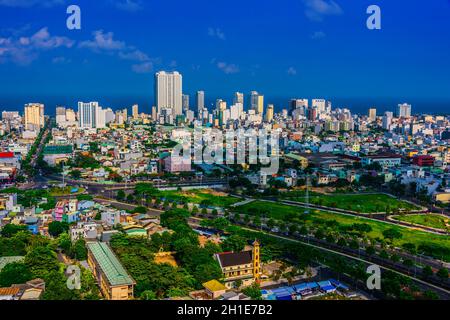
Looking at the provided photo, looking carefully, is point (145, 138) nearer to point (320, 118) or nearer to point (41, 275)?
point (320, 118)

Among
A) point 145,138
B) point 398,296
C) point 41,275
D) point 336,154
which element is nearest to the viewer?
point 398,296

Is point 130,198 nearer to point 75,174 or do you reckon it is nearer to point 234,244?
point 75,174

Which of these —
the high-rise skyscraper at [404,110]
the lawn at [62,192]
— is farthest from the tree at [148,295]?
the high-rise skyscraper at [404,110]

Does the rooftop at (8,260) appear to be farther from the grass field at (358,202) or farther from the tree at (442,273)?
the grass field at (358,202)

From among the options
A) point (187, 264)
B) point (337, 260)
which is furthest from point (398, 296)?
point (187, 264)

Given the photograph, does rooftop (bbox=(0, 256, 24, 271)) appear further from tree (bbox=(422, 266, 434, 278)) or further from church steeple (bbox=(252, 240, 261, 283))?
tree (bbox=(422, 266, 434, 278))

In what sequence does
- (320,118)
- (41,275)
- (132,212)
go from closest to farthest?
1. (41,275)
2. (132,212)
3. (320,118)
